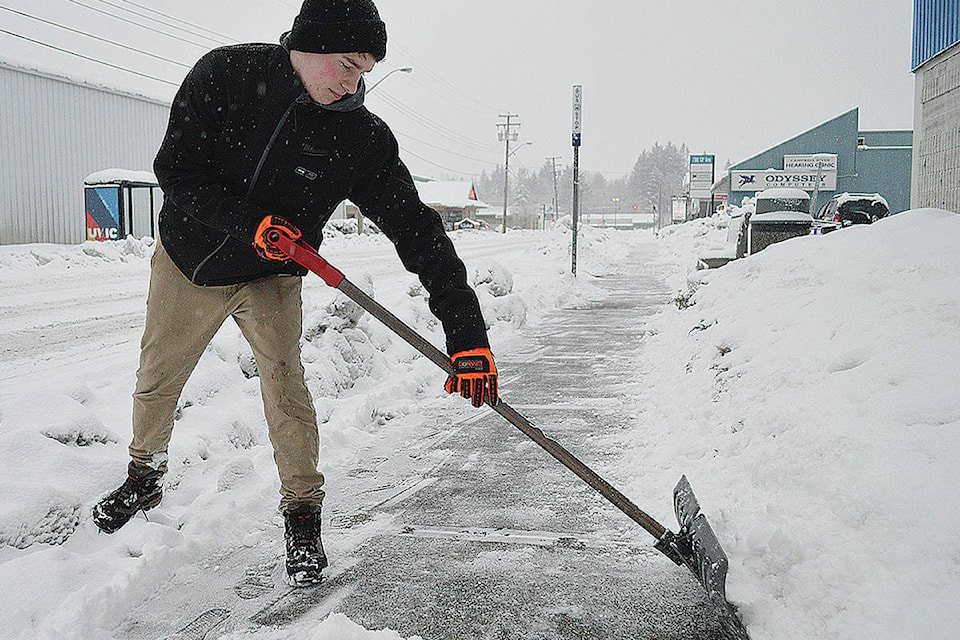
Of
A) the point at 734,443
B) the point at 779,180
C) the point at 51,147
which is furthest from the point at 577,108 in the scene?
the point at 779,180

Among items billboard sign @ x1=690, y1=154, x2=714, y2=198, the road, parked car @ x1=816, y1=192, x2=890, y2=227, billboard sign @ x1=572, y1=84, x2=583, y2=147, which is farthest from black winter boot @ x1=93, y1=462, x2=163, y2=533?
billboard sign @ x1=690, y1=154, x2=714, y2=198

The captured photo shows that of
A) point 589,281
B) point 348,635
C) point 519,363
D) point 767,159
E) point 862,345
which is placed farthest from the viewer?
point 767,159

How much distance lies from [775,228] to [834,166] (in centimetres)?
2846

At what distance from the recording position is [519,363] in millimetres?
6801

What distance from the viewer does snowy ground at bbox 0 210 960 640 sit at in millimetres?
A: 2238

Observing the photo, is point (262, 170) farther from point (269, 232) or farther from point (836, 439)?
point (836, 439)

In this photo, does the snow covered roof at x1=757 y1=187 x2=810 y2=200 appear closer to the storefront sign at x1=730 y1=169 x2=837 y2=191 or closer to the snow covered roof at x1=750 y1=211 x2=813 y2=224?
the snow covered roof at x1=750 y1=211 x2=813 y2=224

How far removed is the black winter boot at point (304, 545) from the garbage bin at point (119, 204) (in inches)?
766

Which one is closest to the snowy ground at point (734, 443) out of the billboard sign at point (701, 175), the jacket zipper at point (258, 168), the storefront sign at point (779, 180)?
the jacket zipper at point (258, 168)

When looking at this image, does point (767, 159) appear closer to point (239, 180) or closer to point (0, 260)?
point (0, 260)

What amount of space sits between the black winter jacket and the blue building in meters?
34.5

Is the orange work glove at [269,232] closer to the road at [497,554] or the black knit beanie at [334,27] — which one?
the black knit beanie at [334,27]

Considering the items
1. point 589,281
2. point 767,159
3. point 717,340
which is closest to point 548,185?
point 767,159

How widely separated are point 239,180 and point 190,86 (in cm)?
35
